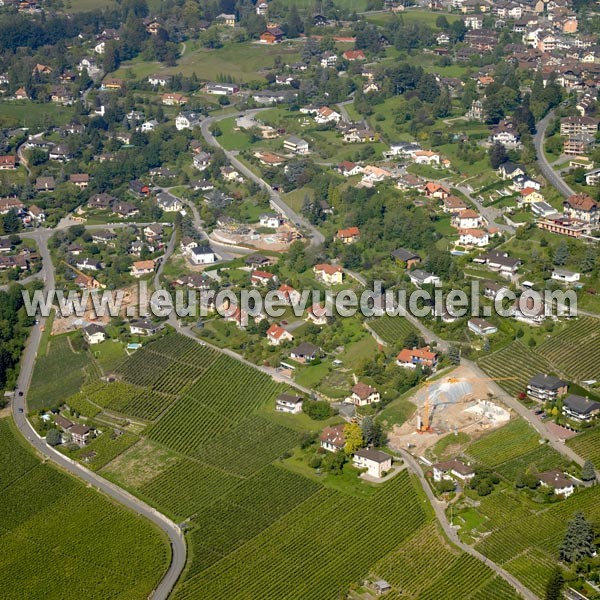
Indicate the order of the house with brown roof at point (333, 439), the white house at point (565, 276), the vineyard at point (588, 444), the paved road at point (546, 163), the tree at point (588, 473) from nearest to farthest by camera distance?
the tree at point (588, 473) < the vineyard at point (588, 444) < the house with brown roof at point (333, 439) < the white house at point (565, 276) < the paved road at point (546, 163)

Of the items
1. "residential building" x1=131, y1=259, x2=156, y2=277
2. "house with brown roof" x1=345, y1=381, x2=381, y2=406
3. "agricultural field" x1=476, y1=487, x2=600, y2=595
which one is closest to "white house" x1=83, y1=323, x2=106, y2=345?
"residential building" x1=131, y1=259, x2=156, y2=277

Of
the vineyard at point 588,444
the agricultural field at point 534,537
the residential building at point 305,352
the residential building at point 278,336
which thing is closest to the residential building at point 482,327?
the residential building at point 305,352

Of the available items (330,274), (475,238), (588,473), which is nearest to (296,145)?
(330,274)

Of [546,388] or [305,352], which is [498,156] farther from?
[546,388]

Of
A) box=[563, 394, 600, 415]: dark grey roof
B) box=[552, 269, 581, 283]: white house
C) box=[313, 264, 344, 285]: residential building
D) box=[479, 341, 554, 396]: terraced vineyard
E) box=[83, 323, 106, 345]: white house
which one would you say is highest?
box=[563, 394, 600, 415]: dark grey roof

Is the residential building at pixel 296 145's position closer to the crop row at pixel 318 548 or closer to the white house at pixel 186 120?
the white house at pixel 186 120

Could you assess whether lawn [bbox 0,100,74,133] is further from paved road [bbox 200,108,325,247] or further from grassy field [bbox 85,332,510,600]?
grassy field [bbox 85,332,510,600]
